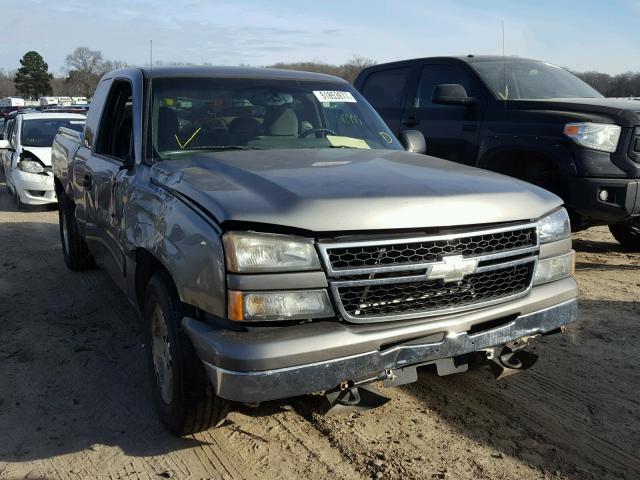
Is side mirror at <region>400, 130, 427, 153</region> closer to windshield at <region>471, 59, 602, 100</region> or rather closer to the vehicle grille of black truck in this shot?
the vehicle grille of black truck

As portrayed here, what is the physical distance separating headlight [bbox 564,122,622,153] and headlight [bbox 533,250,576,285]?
2.73 meters

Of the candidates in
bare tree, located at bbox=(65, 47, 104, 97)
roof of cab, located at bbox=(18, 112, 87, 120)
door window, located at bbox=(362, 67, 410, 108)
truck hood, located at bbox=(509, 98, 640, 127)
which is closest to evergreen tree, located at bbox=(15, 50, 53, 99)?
bare tree, located at bbox=(65, 47, 104, 97)

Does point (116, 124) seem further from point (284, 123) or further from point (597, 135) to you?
point (597, 135)

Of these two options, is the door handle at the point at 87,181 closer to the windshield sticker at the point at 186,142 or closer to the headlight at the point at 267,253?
the windshield sticker at the point at 186,142

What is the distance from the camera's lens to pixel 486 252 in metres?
2.94

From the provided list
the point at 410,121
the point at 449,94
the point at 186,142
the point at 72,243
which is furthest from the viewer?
the point at 410,121

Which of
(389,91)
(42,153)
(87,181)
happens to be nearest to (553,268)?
(87,181)

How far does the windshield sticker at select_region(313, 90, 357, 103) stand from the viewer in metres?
4.54

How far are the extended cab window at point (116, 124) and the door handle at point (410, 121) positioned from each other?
12.2 ft

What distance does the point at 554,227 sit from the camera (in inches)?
129

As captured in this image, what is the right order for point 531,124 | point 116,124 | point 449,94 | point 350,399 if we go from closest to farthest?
point 350,399, point 116,124, point 531,124, point 449,94

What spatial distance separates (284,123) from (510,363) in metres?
2.07

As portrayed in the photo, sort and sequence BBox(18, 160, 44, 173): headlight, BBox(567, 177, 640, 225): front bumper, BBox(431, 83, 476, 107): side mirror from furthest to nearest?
BBox(18, 160, 44, 173): headlight → BBox(431, 83, 476, 107): side mirror → BBox(567, 177, 640, 225): front bumper

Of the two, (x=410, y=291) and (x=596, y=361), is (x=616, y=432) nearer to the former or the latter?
(x=596, y=361)
